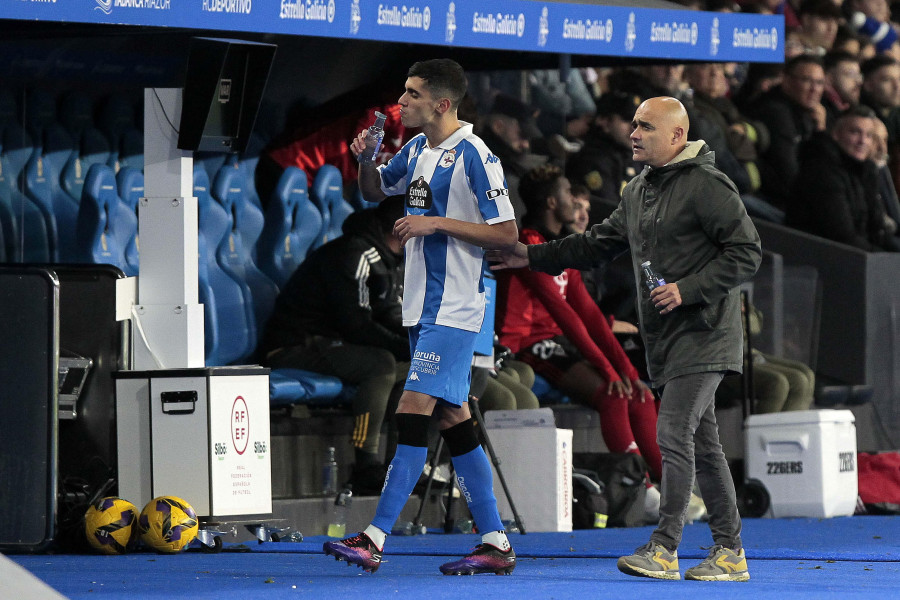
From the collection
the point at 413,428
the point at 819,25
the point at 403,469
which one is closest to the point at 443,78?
the point at 413,428

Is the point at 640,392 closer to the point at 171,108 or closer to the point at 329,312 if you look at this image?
the point at 329,312

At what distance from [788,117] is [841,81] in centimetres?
163

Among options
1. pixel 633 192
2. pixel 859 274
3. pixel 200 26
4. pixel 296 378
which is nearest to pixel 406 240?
pixel 633 192

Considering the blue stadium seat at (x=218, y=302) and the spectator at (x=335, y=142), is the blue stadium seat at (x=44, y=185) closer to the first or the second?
the blue stadium seat at (x=218, y=302)

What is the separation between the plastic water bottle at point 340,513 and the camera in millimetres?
8344

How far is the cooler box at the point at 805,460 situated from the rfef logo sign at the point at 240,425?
12.7 ft

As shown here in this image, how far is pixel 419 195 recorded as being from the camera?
5820 mm

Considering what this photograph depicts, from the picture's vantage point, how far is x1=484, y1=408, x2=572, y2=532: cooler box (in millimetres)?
8719

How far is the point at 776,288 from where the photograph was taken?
1184 cm

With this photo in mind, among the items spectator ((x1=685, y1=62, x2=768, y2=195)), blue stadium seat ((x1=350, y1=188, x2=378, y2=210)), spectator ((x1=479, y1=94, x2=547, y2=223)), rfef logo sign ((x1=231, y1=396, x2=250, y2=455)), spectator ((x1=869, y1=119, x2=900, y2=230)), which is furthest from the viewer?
spectator ((x1=869, y1=119, x2=900, y2=230))

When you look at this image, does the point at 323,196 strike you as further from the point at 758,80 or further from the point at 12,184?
the point at 758,80

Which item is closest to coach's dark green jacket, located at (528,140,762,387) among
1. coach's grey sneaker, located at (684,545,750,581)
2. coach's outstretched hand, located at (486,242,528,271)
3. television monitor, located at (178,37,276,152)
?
coach's outstretched hand, located at (486,242,528,271)

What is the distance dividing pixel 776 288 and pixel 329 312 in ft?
14.0

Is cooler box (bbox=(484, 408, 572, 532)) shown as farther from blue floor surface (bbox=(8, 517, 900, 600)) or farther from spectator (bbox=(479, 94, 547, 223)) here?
spectator (bbox=(479, 94, 547, 223))
